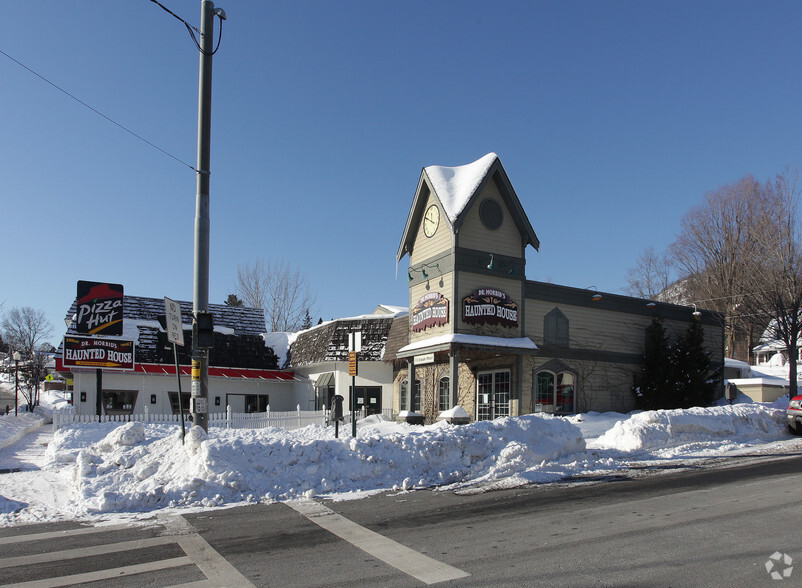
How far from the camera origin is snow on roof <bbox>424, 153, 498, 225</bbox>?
22328mm

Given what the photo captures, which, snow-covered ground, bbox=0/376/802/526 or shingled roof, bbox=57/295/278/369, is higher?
shingled roof, bbox=57/295/278/369

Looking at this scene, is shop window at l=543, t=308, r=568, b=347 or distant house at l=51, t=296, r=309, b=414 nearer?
shop window at l=543, t=308, r=568, b=347

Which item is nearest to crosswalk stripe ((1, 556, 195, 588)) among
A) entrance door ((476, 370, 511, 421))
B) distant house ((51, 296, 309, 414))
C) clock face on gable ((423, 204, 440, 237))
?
entrance door ((476, 370, 511, 421))

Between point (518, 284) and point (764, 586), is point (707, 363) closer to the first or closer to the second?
point (518, 284)

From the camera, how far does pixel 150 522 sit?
27.2 ft

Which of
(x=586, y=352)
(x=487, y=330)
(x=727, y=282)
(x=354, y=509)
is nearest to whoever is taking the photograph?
(x=354, y=509)

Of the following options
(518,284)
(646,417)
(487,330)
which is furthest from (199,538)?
(518,284)

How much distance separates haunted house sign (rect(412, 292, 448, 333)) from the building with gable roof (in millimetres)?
40

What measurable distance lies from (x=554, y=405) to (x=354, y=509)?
15940 mm

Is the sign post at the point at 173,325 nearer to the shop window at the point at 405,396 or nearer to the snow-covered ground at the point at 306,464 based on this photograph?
the snow-covered ground at the point at 306,464

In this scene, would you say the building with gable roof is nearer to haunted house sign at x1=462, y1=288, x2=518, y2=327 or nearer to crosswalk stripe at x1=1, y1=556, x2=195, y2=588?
haunted house sign at x1=462, y1=288, x2=518, y2=327

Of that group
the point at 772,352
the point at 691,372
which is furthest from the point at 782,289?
the point at 772,352

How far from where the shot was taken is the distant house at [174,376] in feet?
93.1

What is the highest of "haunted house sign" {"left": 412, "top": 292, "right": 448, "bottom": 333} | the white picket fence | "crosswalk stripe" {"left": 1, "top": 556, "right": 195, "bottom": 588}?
"haunted house sign" {"left": 412, "top": 292, "right": 448, "bottom": 333}
